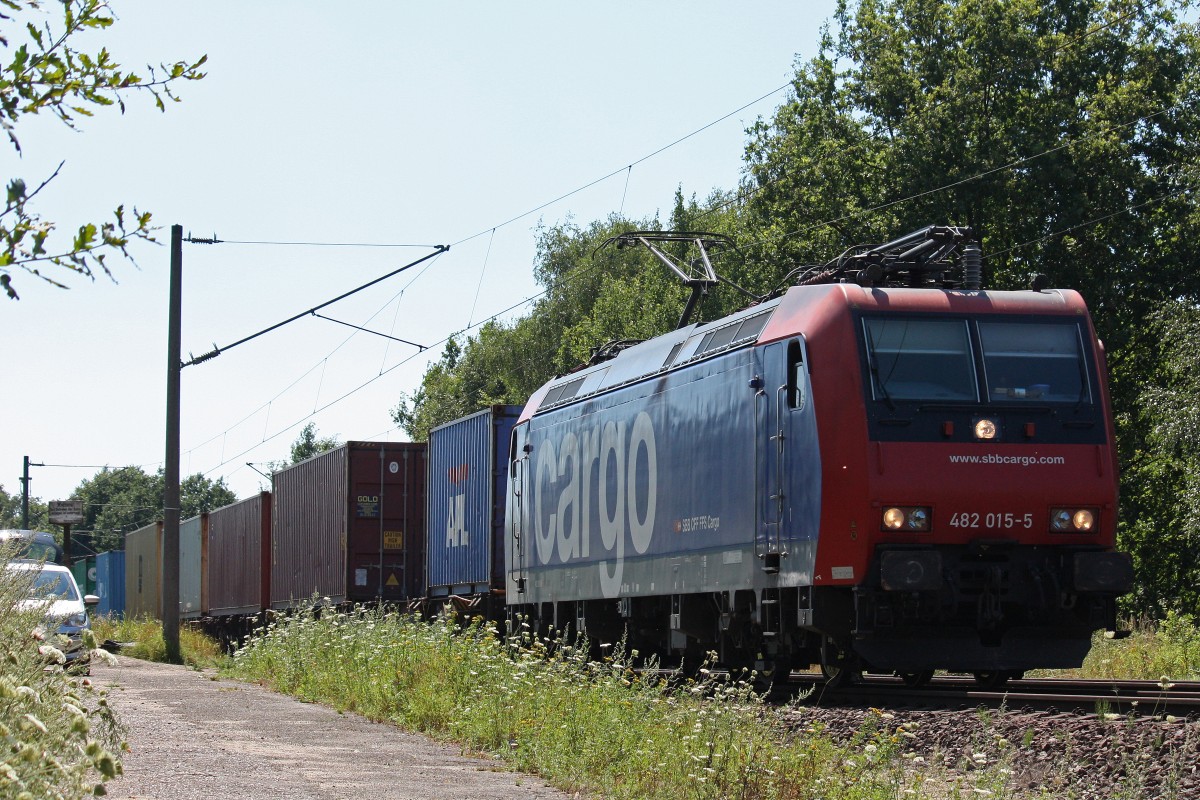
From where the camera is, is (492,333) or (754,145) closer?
(754,145)

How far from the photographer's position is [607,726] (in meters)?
9.20

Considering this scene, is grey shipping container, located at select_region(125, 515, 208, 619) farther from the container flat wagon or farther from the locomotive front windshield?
the locomotive front windshield

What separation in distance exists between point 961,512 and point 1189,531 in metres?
14.9

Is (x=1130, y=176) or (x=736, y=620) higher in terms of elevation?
(x=1130, y=176)

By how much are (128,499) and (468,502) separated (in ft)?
387

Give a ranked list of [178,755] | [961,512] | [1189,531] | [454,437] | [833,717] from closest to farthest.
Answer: [178,755] < [833,717] < [961,512] < [454,437] < [1189,531]

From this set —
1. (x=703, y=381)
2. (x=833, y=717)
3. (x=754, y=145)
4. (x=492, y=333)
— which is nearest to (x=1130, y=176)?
(x=754, y=145)

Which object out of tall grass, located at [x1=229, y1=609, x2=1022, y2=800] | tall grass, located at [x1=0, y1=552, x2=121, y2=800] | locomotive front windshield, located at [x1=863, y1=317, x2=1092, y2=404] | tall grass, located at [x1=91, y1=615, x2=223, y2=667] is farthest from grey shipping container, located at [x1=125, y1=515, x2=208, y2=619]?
tall grass, located at [x1=0, y1=552, x2=121, y2=800]

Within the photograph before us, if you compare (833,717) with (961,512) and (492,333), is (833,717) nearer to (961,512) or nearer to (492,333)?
(961,512)

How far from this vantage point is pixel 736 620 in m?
13.7

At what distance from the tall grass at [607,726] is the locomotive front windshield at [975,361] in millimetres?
2765

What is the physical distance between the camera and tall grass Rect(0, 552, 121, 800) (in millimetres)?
4473

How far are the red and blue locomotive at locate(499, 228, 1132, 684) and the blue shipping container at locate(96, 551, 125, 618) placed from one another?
41626 millimetres

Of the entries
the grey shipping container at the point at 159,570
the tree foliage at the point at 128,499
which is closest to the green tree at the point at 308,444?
the tree foliage at the point at 128,499
